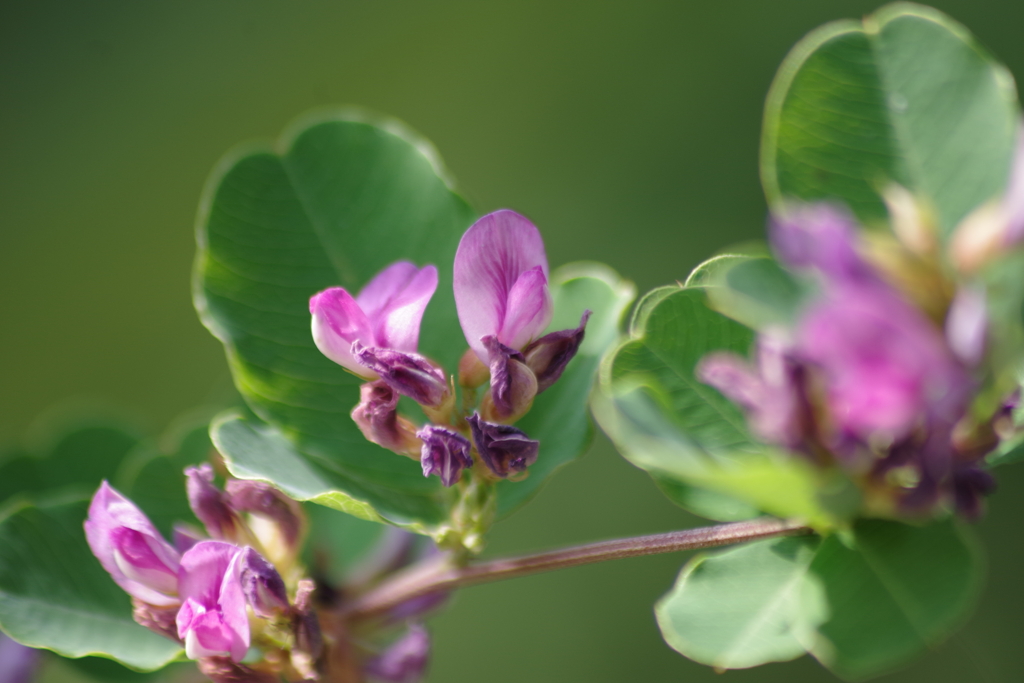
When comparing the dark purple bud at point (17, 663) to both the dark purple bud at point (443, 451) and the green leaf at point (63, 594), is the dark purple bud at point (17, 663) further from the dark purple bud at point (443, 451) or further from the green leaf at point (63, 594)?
the dark purple bud at point (443, 451)

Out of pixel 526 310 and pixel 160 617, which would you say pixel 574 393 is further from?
pixel 160 617

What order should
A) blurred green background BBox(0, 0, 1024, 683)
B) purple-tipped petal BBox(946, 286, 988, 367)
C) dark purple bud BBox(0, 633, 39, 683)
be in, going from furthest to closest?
1. blurred green background BBox(0, 0, 1024, 683)
2. dark purple bud BBox(0, 633, 39, 683)
3. purple-tipped petal BBox(946, 286, 988, 367)

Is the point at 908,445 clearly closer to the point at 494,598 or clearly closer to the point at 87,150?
the point at 494,598

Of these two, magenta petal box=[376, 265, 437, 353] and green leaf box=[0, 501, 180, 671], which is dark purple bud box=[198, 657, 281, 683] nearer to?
green leaf box=[0, 501, 180, 671]

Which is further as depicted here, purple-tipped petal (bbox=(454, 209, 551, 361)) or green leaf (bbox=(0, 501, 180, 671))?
green leaf (bbox=(0, 501, 180, 671))

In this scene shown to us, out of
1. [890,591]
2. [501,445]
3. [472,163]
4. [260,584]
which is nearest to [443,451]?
[501,445]

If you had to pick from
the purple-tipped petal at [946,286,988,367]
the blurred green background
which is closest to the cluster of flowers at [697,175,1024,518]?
the purple-tipped petal at [946,286,988,367]

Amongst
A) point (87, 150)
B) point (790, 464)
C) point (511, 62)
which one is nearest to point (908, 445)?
point (790, 464)

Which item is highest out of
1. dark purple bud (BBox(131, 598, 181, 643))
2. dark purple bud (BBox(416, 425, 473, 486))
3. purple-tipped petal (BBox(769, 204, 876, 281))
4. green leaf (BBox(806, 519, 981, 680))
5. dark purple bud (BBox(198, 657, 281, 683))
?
purple-tipped petal (BBox(769, 204, 876, 281))
